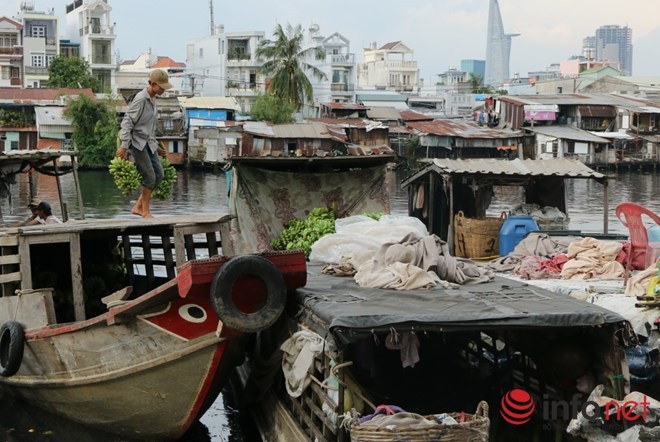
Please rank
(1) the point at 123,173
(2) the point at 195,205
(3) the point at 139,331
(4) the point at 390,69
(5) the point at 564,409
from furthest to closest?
(4) the point at 390,69
(2) the point at 195,205
(1) the point at 123,173
(3) the point at 139,331
(5) the point at 564,409

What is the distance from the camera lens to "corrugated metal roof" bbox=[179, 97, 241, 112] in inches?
2010

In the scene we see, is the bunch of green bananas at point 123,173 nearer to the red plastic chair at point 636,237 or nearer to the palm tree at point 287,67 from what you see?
the red plastic chair at point 636,237

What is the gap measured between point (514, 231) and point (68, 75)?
50184 millimetres

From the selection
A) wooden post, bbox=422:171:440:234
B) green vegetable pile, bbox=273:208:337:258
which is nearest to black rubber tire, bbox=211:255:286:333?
green vegetable pile, bbox=273:208:337:258

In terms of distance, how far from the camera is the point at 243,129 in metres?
47.8

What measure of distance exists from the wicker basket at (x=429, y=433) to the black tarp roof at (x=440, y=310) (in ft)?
1.95

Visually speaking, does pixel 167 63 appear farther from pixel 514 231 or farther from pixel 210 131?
pixel 514 231

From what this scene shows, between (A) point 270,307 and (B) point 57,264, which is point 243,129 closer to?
(B) point 57,264

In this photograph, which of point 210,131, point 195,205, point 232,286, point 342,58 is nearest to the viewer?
point 232,286

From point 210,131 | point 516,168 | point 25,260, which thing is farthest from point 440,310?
point 210,131

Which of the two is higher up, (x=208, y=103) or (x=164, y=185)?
(x=208, y=103)

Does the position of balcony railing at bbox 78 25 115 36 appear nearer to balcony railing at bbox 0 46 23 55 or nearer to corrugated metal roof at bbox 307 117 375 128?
balcony railing at bbox 0 46 23 55

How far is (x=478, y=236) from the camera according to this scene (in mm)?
13711

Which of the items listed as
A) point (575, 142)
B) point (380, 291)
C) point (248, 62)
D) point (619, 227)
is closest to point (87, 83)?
point (248, 62)
